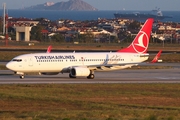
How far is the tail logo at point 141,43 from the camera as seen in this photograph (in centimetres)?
5819

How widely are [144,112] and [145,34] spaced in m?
27.7

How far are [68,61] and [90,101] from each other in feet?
52.3

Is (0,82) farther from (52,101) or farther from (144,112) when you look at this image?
(144,112)

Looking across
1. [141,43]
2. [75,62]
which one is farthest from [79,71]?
[141,43]

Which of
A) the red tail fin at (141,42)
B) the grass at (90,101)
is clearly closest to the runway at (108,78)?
the red tail fin at (141,42)

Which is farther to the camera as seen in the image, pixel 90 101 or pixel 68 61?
pixel 68 61

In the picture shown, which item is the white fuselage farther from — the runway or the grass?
the grass

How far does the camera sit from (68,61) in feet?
176

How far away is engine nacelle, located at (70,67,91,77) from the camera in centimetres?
5266

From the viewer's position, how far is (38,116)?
94.1 ft

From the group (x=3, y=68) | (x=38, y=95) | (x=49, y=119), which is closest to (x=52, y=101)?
(x=38, y=95)

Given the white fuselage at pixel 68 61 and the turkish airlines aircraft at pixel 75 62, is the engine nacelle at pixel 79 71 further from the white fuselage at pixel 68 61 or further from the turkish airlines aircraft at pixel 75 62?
the white fuselage at pixel 68 61

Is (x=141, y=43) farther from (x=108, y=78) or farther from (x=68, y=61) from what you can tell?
(x=68, y=61)

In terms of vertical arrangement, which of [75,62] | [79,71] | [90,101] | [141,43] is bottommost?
[90,101]
